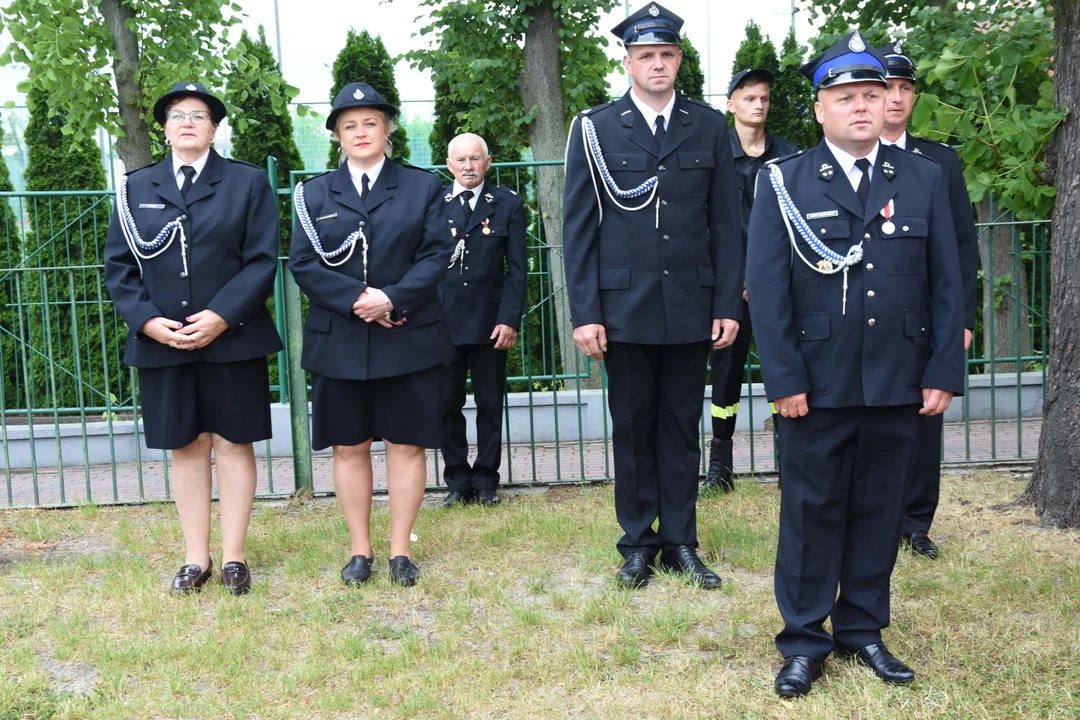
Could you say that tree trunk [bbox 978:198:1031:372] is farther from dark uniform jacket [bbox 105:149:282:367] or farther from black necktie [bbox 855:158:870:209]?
dark uniform jacket [bbox 105:149:282:367]

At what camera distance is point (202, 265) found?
4.42 metres

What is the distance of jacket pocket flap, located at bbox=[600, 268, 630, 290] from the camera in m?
4.29

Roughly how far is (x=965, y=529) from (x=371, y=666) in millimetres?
2843

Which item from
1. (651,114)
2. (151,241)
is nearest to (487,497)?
(151,241)

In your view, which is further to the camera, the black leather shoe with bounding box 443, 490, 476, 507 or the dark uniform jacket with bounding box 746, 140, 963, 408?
the black leather shoe with bounding box 443, 490, 476, 507


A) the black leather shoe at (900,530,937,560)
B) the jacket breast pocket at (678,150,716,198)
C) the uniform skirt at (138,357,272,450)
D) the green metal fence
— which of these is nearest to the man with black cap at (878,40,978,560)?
the black leather shoe at (900,530,937,560)

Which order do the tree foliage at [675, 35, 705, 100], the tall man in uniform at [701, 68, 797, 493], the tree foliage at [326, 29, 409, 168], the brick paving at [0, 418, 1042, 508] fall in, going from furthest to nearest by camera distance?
the tree foliage at [675, 35, 705, 100] < the tree foliage at [326, 29, 409, 168] < the brick paving at [0, 418, 1042, 508] < the tall man in uniform at [701, 68, 797, 493]

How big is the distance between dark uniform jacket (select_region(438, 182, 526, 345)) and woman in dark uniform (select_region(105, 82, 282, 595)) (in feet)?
4.64

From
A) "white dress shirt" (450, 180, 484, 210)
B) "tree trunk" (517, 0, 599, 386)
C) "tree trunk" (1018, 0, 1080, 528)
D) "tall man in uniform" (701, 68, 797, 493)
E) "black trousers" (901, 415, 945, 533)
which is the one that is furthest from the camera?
"tree trunk" (517, 0, 599, 386)

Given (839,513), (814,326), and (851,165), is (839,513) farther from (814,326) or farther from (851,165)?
(851,165)

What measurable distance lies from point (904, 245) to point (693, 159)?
116 centimetres

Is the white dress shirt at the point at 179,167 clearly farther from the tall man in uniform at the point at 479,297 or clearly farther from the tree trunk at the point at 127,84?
the tree trunk at the point at 127,84

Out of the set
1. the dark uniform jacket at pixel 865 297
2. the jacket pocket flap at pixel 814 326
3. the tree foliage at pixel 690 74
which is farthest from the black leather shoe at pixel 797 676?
the tree foliage at pixel 690 74

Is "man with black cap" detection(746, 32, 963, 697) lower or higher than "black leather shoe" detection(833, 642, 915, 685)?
higher
